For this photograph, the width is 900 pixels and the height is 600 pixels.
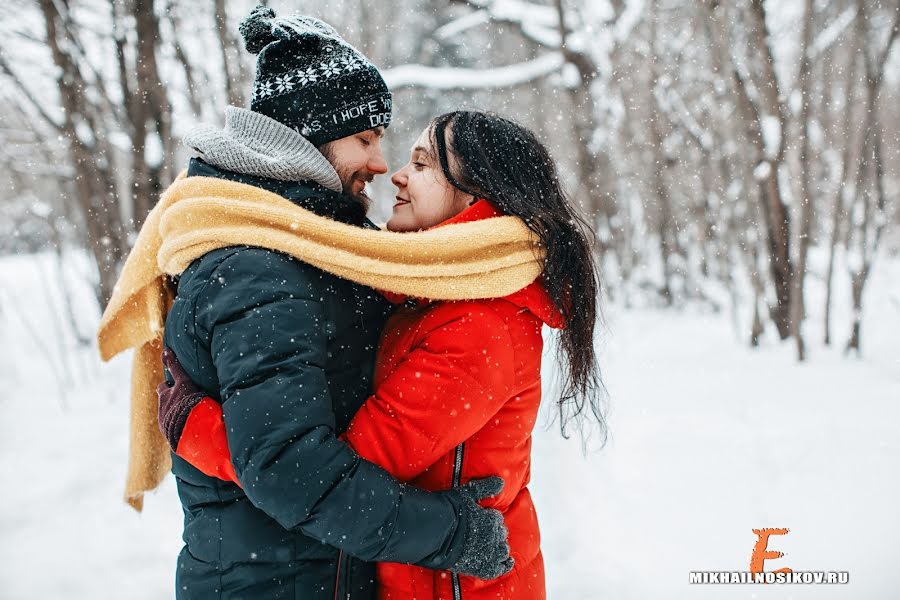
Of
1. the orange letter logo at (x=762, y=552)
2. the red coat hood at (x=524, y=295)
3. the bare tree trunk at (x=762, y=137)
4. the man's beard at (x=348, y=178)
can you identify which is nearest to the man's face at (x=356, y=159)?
the man's beard at (x=348, y=178)

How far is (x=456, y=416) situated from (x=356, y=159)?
737 mm

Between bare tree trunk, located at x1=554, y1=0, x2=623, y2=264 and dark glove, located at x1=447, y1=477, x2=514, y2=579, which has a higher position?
bare tree trunk, located at x1=554, y1=0, x2=623, y2=264

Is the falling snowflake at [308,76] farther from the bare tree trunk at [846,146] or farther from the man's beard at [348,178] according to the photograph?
the bare tree trunk at [846,146]

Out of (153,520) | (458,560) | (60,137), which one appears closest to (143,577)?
(153,520)

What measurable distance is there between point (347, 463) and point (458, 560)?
35cm

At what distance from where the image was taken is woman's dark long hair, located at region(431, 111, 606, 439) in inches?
60.5

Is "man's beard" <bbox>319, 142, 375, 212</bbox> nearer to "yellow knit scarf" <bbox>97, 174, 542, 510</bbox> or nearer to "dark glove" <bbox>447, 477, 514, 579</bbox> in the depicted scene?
"yellow knit scarf" <bbox>97, 174, 542, 510</bbox>

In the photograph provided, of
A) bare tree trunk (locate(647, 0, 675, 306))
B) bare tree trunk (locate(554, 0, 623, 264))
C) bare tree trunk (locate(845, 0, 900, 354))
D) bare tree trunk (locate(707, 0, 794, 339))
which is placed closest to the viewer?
bare tree trunk (locate(845, 0, 900, 354))

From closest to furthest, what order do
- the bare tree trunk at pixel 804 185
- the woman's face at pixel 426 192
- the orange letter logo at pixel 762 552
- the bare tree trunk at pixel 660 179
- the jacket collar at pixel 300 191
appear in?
the jacket collar at pixel 300 191 < the woman's face at pixel 426 192 < the orange letter logo at pixel 762 552 < the bare tree trunk at pixel 804 185 < the bare tree trunk at pixel 660 179

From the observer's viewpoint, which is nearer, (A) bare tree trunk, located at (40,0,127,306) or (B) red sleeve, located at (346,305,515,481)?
(B) red sleeve, located at (346,305,515,481)

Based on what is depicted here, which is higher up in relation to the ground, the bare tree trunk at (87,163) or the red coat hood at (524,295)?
the bare tree trunk at (87,163)

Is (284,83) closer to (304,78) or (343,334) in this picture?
(304,78)

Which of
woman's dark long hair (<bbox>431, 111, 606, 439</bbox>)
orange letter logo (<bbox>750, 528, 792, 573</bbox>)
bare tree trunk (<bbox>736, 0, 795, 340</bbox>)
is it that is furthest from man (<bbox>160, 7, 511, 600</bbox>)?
bare tree trunk (<bbox>736, 0, 795, 340</bbox>)

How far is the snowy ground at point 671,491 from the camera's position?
3133mm
